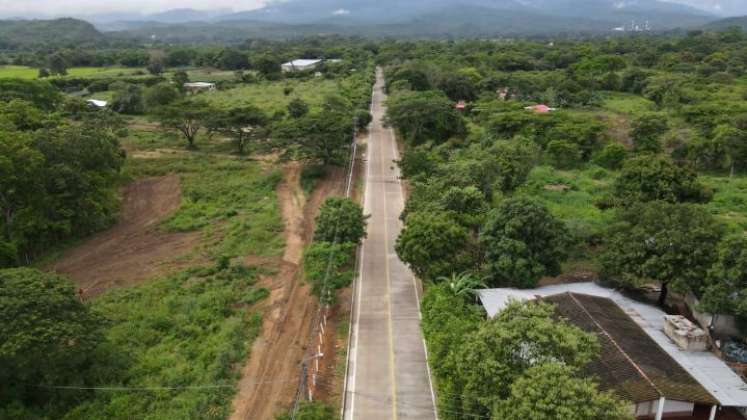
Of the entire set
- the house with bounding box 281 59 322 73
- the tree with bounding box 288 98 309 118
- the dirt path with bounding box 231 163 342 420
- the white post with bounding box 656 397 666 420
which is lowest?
the dirt path with bounding box 231 163 342 420

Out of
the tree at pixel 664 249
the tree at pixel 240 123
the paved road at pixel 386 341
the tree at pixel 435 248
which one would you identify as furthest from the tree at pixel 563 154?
the tree at pixel 240 123

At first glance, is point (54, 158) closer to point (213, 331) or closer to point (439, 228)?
point (213, 331)

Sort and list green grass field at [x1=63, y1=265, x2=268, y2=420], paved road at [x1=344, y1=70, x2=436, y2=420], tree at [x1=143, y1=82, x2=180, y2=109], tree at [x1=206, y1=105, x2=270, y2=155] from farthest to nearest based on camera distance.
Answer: tree at [x1=143, y1=82, x2=180, y2=109]
tree at [x1=206, y1=105, x2=270, y2=155]
paved road at [x1=344, y1=70, x2=436, y2=420]
green grass field at [x1=63, y1=265, x2=268, y2=420]

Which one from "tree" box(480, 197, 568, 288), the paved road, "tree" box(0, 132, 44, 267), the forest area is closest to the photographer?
the forest area

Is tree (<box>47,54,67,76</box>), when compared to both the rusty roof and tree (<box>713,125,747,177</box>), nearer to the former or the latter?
tree (<box>713,125,747,177</box>)

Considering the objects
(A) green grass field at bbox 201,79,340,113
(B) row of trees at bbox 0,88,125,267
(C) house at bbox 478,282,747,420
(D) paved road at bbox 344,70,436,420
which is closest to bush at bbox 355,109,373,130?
(A) green grass field at bbox 201,79,340,113
